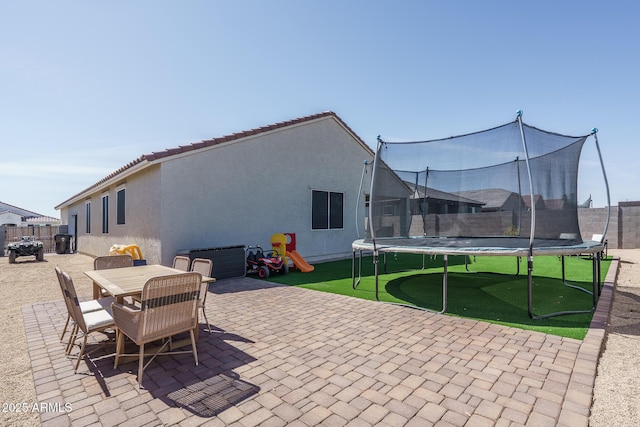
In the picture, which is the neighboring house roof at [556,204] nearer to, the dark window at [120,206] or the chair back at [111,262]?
the chair back at [111,262]

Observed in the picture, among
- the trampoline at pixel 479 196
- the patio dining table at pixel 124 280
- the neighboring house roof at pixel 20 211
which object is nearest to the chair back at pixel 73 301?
the patio dining table at pixel 124 280

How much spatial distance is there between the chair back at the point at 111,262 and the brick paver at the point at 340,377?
947mm

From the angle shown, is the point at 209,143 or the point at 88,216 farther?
the point at 88,216

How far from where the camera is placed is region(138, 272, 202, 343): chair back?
275 cm

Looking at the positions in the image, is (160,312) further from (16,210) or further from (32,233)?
(16,210)

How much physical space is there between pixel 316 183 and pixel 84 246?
12887 mm

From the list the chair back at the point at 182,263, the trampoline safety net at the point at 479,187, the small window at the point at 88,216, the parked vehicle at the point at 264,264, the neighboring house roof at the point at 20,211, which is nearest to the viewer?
the chair back at the point at 182,263

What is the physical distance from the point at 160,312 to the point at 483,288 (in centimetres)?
629

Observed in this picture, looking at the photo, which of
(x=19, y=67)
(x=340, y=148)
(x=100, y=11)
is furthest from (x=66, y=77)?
(x=340, y=148)

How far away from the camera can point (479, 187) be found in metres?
8.04

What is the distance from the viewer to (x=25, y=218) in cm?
3894

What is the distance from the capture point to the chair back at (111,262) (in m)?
4.90

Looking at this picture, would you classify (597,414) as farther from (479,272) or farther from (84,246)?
(84,246)

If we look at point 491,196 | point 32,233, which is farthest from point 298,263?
point 32,233
